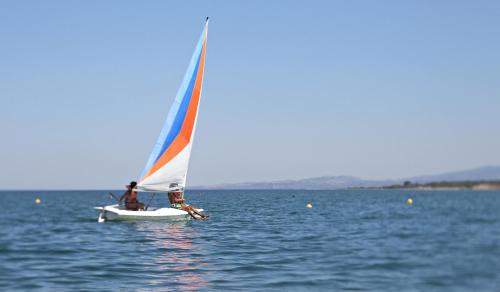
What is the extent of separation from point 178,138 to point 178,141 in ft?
0.80

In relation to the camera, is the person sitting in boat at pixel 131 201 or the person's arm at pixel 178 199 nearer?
the person sitting in boat at pixel 131 201

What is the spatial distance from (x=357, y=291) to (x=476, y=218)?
4.06m

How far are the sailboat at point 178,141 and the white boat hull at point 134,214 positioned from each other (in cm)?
11

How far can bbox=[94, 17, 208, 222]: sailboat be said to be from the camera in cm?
4038

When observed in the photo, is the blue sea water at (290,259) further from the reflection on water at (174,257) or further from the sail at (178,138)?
the sail at (178,138)

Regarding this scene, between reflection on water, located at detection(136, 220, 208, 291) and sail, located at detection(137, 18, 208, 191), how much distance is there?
429 cm

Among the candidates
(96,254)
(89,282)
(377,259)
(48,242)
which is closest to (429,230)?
(377,259)

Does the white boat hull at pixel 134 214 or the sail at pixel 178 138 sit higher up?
the sail at pixel 178 138

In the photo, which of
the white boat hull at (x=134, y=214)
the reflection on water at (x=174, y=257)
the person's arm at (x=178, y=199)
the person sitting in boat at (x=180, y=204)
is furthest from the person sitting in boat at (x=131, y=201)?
the person's arm at (x=178, y=199)

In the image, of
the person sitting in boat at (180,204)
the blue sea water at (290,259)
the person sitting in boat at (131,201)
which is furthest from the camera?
the person sitting in boat at (180,204)

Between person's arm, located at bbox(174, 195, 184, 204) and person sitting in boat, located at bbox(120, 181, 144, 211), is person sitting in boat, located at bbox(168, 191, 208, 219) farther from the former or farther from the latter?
person sitting in boat, located at bbox(120, 181, 144, 211)

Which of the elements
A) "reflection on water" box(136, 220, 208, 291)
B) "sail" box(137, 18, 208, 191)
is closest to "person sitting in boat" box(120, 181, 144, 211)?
"sail" box(137, 18, 208, 191)

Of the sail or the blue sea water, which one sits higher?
the sail

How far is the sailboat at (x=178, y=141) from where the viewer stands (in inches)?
1590
